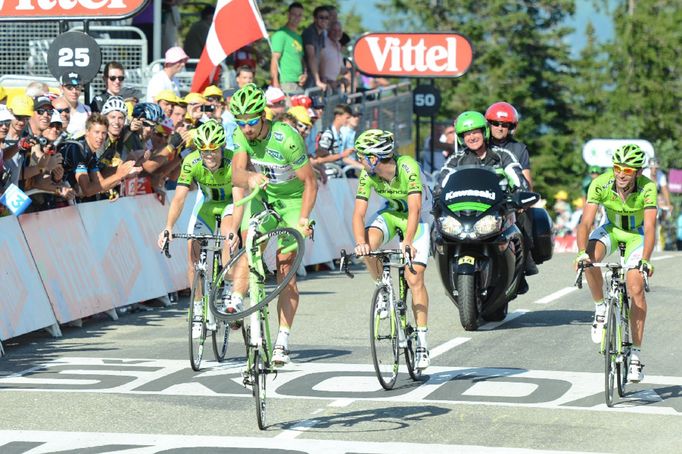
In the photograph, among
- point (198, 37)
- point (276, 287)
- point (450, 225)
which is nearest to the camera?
point (276, 287)

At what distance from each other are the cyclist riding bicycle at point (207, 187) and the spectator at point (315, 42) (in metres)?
11.8

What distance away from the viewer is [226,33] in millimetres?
20812

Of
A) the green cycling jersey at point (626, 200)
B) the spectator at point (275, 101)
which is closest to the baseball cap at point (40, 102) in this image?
the spectator at point (275, 101)

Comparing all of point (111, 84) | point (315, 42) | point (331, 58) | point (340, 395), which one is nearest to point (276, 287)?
point (340, 395)

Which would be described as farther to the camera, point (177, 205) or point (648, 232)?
point (177, 205)

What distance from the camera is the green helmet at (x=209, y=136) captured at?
12.9 metres

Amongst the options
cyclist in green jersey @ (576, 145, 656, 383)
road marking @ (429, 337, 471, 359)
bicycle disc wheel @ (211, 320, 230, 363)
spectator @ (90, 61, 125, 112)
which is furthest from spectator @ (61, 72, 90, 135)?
cyclist in green jersey @ (576, 145, 656, 383)

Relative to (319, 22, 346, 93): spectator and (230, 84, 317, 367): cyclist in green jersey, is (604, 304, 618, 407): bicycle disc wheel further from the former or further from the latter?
(319, 22, 346, 93): spectator

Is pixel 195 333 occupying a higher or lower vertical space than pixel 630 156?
lower

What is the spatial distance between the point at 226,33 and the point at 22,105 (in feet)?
20.3

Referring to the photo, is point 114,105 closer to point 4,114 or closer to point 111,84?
point 111,84

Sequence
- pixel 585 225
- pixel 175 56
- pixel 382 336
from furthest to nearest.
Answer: pixel 175 56, pixel 585 225, pixel 382 336

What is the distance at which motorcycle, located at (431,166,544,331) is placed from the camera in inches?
581

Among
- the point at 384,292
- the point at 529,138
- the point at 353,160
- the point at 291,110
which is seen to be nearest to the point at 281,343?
the point at 384,292
